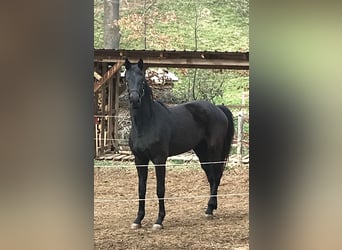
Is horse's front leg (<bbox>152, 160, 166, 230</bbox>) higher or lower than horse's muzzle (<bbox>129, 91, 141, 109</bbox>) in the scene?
lower

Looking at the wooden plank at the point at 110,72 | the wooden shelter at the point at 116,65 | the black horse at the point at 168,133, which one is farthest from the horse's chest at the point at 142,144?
the wooden plank at the point at 110,72

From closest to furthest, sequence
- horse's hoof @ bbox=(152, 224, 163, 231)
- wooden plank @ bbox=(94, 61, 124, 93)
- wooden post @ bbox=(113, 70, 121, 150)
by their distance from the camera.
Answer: horse's hoof @ bbox=(152, 224, 163, 231)
wooden plank @ bbox=(94, 61, 124, 93)
wooden post @ bbox=(113, 70, 121, 150)


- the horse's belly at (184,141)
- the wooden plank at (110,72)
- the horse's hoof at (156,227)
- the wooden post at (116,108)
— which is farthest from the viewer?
the wooden post at (116,108)

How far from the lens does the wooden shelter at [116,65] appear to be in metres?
3.89

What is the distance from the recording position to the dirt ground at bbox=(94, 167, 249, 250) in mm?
3117

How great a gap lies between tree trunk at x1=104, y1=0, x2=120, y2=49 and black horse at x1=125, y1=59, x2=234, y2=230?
2046 millimetres

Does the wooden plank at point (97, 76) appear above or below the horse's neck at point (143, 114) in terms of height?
above

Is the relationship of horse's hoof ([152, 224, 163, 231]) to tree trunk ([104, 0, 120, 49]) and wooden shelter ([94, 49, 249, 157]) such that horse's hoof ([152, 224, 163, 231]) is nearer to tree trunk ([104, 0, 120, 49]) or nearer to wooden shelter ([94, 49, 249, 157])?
wooden shelter ([94, 49, 249, 157])

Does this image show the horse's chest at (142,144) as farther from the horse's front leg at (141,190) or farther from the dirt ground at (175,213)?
the dirt ground at (175,213)

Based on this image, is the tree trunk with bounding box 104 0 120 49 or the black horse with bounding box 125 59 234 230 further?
the tree trunk with bounding box 104 0 120 49

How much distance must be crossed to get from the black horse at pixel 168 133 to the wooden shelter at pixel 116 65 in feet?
1.28

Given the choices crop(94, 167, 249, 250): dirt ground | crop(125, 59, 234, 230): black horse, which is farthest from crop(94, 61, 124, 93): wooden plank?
crop(94, 167, 249, 250): dirt ground

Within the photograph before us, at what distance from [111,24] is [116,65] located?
1734mm
